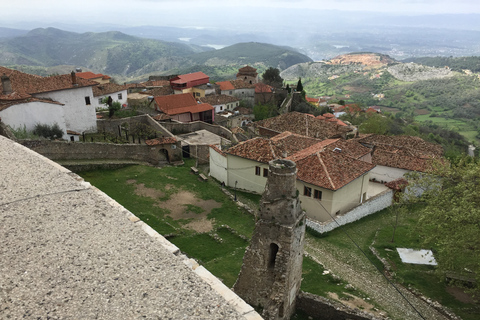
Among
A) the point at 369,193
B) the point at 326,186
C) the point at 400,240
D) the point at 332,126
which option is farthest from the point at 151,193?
the point at 332,126

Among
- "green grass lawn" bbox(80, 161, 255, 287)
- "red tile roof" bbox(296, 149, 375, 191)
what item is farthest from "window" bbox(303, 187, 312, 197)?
"green grass lawn" bbox(80, 161, 255, 287)

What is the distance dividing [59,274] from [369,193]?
26624 mm

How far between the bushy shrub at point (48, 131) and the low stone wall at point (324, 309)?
2238 centimetres

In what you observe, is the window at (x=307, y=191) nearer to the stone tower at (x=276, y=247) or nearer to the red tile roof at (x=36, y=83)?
the stone tower at (x=276, y=247)

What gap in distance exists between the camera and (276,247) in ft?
39.5

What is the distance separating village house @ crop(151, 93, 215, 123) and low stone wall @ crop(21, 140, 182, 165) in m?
12.0

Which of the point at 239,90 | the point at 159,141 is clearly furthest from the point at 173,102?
the point at 239,90

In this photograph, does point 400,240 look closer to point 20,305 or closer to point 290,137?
point 290,137

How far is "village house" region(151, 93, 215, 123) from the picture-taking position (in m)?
40.6

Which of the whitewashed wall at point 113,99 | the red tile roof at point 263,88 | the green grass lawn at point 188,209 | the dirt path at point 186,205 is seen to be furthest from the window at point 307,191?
the red tile roof at point 263,88

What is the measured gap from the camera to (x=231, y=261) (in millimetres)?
16188

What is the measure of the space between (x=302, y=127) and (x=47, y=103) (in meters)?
24.8

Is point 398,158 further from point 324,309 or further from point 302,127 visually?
point 324,309

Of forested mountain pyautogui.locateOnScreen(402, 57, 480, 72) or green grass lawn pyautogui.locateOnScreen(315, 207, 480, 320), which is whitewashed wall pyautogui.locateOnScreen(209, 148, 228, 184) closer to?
green grass lawn pyautogui.locateOnScreen(315, 207, 480, 320)
